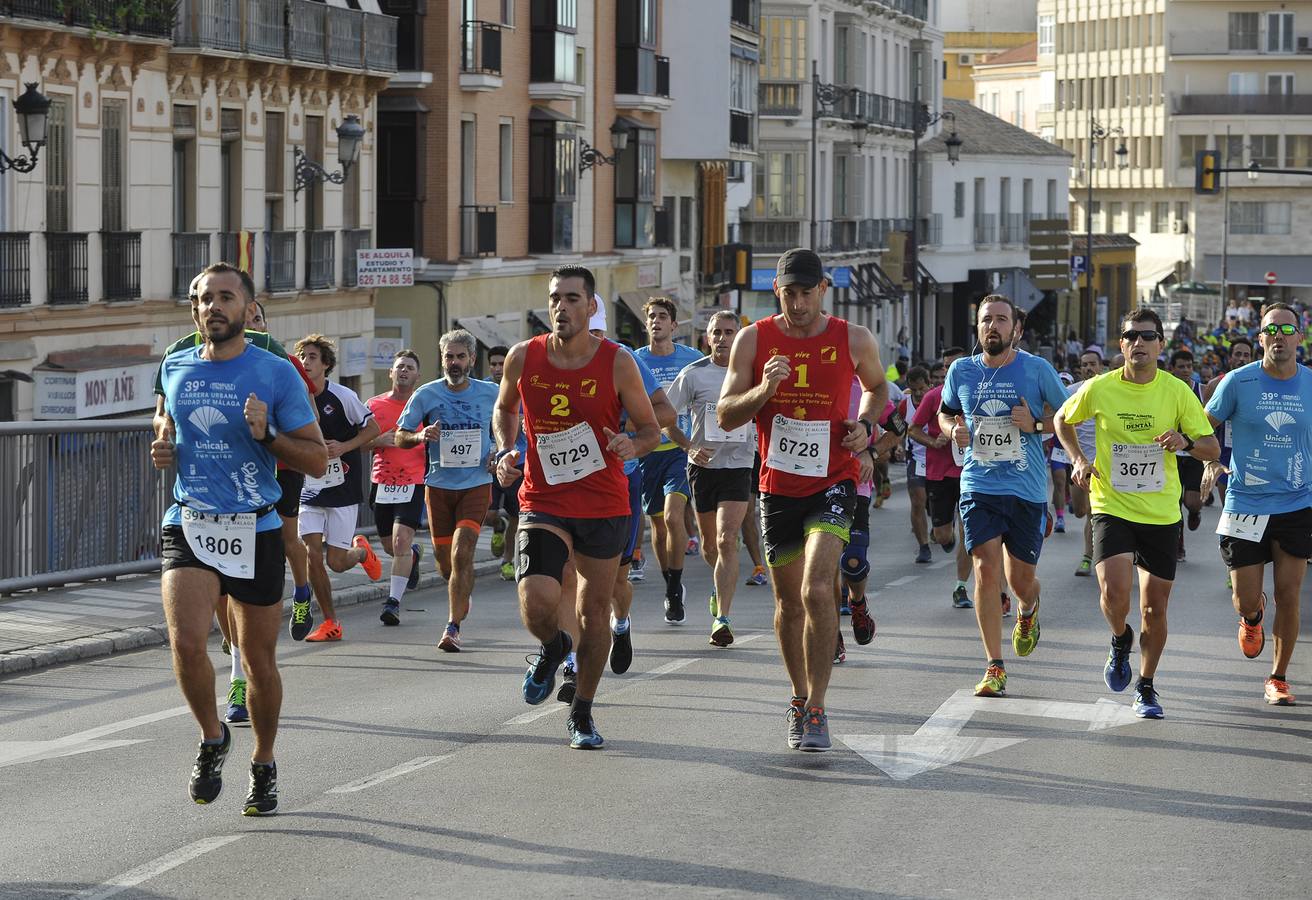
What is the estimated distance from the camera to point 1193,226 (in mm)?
109562

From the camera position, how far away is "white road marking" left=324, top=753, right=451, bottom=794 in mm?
9367

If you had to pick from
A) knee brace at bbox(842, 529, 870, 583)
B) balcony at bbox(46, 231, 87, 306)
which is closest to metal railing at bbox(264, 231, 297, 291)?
balcony at bbox(46, 231, 87, 306)

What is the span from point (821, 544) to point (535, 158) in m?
35.6

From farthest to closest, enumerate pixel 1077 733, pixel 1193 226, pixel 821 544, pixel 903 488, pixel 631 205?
pixel 1193 226, pixel 631 205, pixel 903 488, pixel 1077 733, pixel 821 544

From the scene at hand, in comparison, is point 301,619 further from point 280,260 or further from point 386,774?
point 280,260

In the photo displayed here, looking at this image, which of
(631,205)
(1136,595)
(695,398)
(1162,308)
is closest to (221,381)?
(695,398)

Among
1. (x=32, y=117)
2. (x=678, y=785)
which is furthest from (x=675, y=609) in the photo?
Answer: (x=32, y=117)

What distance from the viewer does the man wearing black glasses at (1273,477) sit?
12086mm

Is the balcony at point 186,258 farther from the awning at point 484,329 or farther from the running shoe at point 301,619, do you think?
the running shoe at point 301,619

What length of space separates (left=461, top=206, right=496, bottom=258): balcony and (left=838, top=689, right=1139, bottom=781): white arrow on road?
29.9 meters

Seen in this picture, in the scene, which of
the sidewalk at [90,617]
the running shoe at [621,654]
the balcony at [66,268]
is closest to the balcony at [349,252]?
the balcony at [66,268]

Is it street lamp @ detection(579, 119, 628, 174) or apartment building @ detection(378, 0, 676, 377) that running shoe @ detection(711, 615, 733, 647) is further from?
street lamp @ detection(579, 119, 628, 174)

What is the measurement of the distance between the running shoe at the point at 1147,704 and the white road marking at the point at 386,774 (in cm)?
344

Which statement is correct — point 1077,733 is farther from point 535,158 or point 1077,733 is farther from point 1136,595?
A: point 535,158
